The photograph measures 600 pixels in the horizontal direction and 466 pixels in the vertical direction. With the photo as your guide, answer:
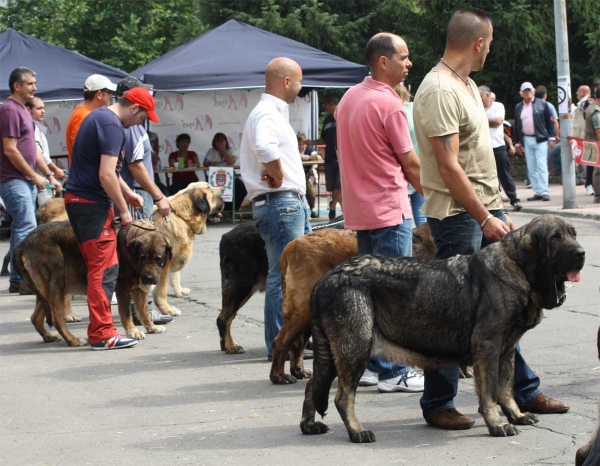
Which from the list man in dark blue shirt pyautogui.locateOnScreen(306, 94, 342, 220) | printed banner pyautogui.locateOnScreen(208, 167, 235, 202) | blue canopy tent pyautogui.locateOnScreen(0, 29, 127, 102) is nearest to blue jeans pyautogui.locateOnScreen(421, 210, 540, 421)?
man in dark blue shirt pyautogui.locateOnScreen(306, 94, 342, 220)

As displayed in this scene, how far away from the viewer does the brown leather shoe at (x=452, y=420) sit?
5402 mm

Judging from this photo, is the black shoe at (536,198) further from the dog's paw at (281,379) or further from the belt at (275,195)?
the dog's paw at (281,379)

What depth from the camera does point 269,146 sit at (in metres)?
6.90

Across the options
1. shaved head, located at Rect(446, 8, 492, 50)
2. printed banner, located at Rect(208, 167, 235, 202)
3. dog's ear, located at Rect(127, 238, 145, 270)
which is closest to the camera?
shaved head, located at Rect(446, 8, 492, 50)

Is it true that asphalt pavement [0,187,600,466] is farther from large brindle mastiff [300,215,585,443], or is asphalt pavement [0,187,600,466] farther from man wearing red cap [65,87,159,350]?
man wearing red cap [65,87,159,350]

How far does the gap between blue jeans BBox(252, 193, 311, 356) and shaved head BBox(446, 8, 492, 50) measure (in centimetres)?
194

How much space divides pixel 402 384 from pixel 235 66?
11625 mm

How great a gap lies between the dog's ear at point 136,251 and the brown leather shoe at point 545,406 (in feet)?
12.0

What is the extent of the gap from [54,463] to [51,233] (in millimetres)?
3550

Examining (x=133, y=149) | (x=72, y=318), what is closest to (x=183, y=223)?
(x=133, y=149)

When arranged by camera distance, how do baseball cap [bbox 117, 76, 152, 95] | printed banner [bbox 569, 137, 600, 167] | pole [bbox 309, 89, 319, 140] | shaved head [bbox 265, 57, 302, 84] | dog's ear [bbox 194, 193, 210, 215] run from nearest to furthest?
shaved head [bbox 265, 57, 302, 84], baseball cap [bbox 117, 76, 152, 95], dog's ear [bbox 194, 193, 210, 215], printed banner [bbox 569, 137, 600, 167], pole [bbox 309, 89, 319, 140]

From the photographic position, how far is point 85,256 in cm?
791

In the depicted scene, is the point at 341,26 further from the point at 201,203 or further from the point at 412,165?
the point at 412,165

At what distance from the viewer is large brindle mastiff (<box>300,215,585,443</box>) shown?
16.9 ft
